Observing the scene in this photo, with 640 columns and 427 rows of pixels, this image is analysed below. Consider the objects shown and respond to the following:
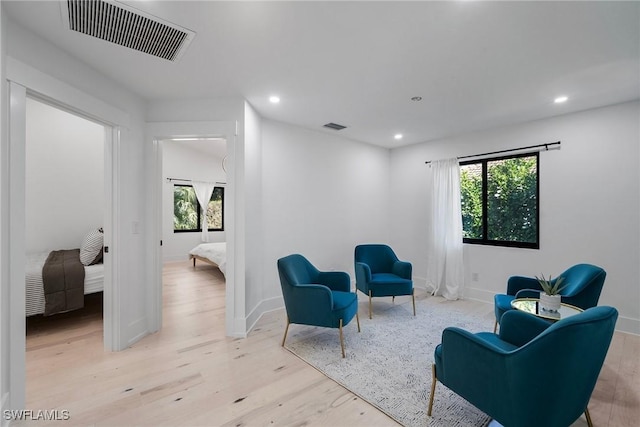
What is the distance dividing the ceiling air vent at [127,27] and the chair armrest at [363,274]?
2.94 m

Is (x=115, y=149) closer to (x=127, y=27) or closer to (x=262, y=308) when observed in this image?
(x=127, y=27)

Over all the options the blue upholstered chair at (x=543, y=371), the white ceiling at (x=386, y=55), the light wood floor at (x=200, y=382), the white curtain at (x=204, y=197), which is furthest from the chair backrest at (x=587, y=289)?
the white curtain at (x=204, y=197)

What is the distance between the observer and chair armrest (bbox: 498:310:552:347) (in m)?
1.85

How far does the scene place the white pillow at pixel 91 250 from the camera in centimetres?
343

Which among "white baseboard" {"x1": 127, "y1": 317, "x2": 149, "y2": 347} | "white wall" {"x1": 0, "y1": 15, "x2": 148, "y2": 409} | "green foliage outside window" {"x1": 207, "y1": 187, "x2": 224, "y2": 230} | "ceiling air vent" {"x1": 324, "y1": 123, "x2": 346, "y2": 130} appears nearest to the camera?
"white wall" {"x1": 0, "y1": 15, "x2": 148, "y2": 409}

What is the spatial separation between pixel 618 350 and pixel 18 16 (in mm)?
5445

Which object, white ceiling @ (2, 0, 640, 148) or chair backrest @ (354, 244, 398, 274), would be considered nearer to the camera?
white ceiling @ (2, 0, 640, 148)

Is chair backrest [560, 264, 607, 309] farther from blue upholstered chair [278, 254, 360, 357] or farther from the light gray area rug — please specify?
blue upholstered chair [278, 254, 360, 357]

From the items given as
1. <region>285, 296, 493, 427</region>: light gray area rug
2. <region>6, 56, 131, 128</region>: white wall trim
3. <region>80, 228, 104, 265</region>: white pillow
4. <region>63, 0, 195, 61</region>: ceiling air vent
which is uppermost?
<region>63, 0, 195, 61</region>: ceiling air vent

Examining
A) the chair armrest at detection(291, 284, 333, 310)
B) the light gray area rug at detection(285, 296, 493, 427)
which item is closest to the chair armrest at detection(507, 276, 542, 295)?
the light gray area rug at detection(285, 296, 493, 427)

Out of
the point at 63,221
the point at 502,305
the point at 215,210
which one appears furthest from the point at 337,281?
the point at 215,210

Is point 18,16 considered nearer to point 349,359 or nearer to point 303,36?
point 303,36

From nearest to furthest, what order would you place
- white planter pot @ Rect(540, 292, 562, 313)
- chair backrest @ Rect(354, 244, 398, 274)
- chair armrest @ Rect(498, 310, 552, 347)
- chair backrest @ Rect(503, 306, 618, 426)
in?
chair backrest @ Rect(503, 306, 618, 426), chair armrest @ Rect(498, 310, 552, 347), white planter pot @ Rect(540, 292, 562, 313), chair backrest @ Rect(354, 244, 398, 274)

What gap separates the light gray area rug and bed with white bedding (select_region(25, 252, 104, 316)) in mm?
2359
